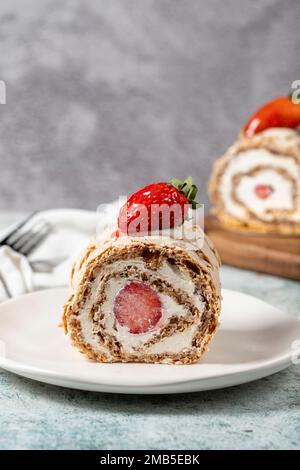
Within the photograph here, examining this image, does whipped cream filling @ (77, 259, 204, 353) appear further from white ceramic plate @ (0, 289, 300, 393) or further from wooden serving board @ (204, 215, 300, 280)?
wooden serving board @ (204, 215, 300, 280)

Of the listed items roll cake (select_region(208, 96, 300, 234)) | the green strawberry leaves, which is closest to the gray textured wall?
roll cake (select_region(208, 96, 300, 234))

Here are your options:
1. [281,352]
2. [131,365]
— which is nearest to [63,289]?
[131,365]

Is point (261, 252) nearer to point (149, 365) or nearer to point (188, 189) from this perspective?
point (188, 189)

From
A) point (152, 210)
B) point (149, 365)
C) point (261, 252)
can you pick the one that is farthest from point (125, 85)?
point (149, 365)

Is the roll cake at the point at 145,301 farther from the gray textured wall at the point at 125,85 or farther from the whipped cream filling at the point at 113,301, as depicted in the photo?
the gray textured wall at the point at 125,85

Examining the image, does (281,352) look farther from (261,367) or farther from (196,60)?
(196,60)

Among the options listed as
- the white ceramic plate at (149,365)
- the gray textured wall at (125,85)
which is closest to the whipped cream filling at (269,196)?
the gray textured wall at (125,85)
